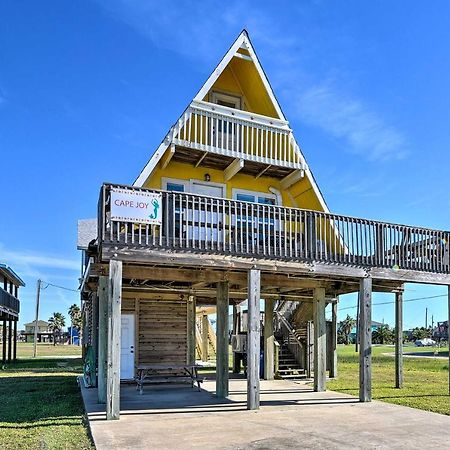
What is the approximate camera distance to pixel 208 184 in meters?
16.5

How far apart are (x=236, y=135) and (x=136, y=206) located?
5.51m

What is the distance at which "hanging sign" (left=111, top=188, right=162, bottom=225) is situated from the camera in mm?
11078

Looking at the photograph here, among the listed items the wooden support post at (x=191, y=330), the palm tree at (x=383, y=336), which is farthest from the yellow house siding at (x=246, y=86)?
the palm tree at (x=383, y=336)

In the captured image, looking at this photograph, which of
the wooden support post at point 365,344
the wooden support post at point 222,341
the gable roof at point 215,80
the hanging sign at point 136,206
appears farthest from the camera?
the gable roof at point 215,80

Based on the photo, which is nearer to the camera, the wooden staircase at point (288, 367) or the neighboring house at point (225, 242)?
the neighboring house at point (225, 242)

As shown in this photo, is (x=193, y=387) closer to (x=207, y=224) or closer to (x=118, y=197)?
(x=207, y=224)

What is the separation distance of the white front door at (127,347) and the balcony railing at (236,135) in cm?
667

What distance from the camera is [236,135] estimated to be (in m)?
15.9

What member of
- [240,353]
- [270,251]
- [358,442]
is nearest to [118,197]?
[270,251]

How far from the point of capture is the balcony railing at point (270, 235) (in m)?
11.6

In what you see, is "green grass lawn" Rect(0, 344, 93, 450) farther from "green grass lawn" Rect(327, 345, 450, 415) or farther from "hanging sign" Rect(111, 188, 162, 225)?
"green grass lawn" Rect(327, 345, 450, 415)

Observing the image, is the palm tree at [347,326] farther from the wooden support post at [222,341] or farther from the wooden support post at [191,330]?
the wooden support post at [222,341]

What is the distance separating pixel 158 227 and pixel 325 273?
13.9 ft

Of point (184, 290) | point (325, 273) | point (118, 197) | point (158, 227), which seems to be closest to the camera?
point (118, 197)
